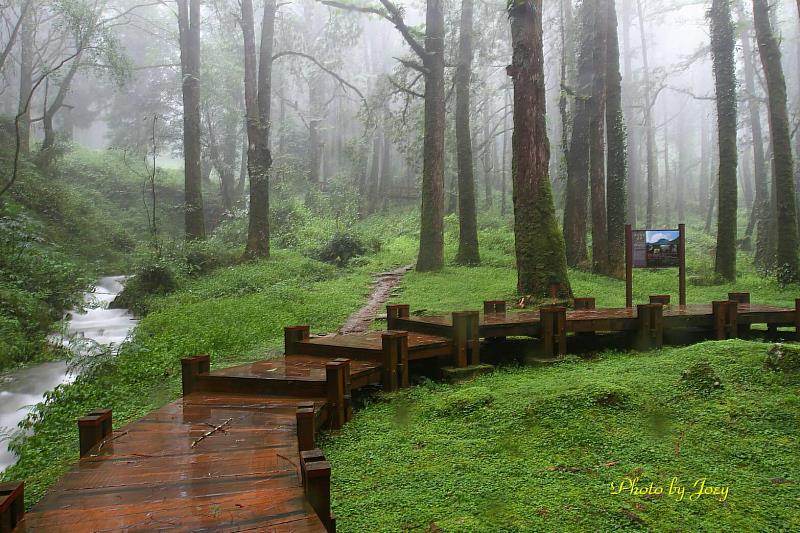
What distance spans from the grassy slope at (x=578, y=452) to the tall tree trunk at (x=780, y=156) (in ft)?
32.9

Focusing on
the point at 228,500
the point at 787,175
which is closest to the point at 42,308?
the point at 228,500

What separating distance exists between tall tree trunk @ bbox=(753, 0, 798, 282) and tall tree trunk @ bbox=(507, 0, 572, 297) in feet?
24.2

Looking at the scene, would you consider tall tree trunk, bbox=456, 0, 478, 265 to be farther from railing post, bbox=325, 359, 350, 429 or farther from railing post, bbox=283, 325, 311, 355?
railing post, bbox=325, 359, 350, 429

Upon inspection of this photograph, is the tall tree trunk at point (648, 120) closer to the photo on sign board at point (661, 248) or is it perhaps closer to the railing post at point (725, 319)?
the photo on sign board at point (661, 248)

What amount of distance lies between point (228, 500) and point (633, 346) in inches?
249

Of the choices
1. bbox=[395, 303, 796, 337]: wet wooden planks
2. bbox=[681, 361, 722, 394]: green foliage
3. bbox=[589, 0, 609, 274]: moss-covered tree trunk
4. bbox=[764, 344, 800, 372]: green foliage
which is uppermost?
bbox=[589, 0, 609, 274]: moss-covered tree trunk

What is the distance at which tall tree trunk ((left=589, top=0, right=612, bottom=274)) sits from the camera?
Result: 16359 mm

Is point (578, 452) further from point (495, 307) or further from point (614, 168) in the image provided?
point (614, 168)

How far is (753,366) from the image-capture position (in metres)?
5.33

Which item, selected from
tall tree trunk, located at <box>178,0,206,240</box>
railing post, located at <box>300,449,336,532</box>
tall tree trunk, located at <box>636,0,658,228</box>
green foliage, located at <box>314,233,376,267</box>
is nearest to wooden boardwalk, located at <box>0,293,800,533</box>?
railing post, located at <box>300,449,336,532</box>

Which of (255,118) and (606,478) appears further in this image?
(255,118)

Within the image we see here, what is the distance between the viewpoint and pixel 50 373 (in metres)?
9.15

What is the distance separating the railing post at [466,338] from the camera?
671 centimetres

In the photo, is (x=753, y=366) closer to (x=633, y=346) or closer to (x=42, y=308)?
(x=633, y=346)
